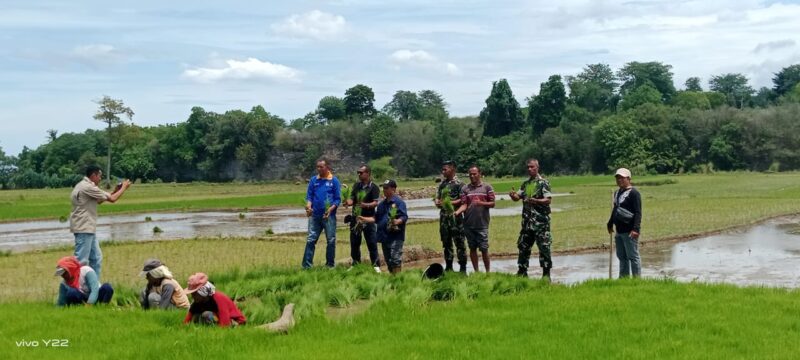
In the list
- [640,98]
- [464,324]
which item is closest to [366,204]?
[464,324]

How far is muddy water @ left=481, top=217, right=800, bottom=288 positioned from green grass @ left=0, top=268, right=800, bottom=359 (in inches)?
137

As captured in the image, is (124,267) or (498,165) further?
(498,165)

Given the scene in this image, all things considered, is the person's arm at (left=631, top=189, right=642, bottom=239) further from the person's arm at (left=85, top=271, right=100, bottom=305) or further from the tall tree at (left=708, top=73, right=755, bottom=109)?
the tall tree at (left=708, top=73, right=755, bottom=109)

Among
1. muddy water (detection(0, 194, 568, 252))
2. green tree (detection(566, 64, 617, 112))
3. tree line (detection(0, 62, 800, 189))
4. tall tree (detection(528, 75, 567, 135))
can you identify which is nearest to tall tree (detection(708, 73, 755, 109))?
tree line (detection(0, 62, 800, 189))

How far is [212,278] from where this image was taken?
1181 cm

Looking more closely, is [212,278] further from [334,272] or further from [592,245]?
[592,245]

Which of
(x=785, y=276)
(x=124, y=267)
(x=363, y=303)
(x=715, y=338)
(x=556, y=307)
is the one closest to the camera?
(x=715, y=338)

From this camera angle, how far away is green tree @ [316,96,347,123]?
386 ft

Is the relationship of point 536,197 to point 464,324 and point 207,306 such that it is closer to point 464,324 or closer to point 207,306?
point 464,324

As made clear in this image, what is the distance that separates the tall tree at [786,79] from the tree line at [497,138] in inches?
7.6

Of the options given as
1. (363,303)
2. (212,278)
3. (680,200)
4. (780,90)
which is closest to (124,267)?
(212,278)

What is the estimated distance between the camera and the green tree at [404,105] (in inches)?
4990

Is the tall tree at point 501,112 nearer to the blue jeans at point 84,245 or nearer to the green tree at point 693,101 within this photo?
the green tree at point 693,101

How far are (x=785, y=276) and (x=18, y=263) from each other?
54.5 ft
